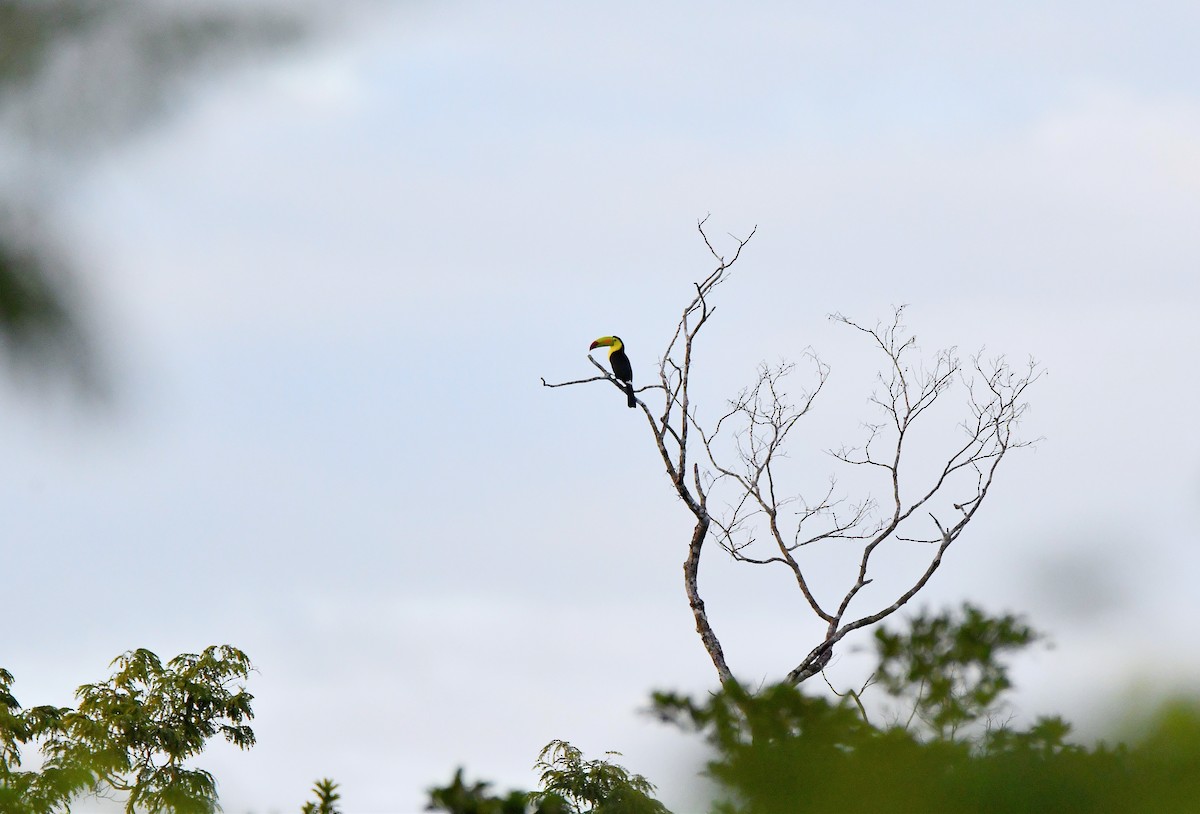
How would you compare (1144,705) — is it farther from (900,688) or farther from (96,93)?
(96,93)

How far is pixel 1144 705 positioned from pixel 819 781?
0.25 m

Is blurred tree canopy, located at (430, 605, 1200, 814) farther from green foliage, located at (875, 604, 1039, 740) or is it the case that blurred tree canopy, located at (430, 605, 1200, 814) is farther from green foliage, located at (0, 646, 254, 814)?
green foliage, located at (0, 646, 254, 814)

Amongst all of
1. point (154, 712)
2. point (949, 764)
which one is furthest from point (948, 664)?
point (154, 712)

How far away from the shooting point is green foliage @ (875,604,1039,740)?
1312 mm

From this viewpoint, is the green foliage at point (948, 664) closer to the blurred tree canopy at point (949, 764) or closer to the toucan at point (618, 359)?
the blurred tree canopy at point (949, 764)

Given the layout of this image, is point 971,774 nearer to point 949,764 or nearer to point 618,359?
point 949,764

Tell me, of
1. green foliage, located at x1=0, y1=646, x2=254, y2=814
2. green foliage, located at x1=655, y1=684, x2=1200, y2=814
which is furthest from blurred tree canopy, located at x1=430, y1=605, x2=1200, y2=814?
green foliage, located at x1=0, y1=646, x2=254, y2=814

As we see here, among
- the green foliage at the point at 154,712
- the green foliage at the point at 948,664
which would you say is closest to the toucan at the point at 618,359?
the green foliage at the point at 154,712

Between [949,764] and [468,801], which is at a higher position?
[468,801]

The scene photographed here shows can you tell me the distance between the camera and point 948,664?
1.55 m

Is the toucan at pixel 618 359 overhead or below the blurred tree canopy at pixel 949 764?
overhead

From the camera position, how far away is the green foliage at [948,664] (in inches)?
51.7

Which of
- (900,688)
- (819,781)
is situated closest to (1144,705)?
(819,781)

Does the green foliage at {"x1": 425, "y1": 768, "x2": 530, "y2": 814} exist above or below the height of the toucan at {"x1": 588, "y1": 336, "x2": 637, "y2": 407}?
below
